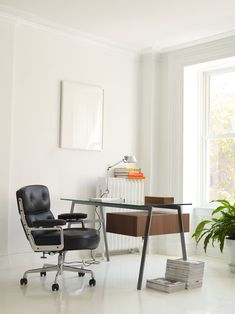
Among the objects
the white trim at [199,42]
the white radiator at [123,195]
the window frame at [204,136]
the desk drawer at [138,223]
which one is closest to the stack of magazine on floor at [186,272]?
the desk drawer at [138,223]

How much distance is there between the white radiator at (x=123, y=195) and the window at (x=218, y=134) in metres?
1.04

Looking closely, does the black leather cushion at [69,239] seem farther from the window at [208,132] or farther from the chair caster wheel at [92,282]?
the window at [208,132]

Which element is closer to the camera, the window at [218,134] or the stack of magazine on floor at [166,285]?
the stack of magazine on floor at [166,285]

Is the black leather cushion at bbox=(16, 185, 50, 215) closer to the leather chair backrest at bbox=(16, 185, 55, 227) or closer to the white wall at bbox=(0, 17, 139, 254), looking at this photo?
the leather chair backrest at bbox=(16, 185, 55, 227)

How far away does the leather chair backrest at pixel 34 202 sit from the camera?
4227 mm

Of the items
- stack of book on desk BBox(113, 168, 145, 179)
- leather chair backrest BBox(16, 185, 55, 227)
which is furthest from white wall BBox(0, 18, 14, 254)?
stack of book on desk BBox(113, 168, 145, 179)

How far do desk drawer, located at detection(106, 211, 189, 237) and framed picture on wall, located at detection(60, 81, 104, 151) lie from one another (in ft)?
4.39

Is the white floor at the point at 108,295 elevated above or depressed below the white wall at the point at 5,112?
below

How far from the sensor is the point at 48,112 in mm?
5422

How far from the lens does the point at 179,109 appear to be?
6.21 meters

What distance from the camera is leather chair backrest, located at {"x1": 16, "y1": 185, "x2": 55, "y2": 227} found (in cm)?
Result: 423

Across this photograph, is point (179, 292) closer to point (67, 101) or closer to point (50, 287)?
point (50, 287)

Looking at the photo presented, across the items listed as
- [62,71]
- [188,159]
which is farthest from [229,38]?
[62,71]

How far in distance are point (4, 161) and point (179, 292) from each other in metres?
2.33
